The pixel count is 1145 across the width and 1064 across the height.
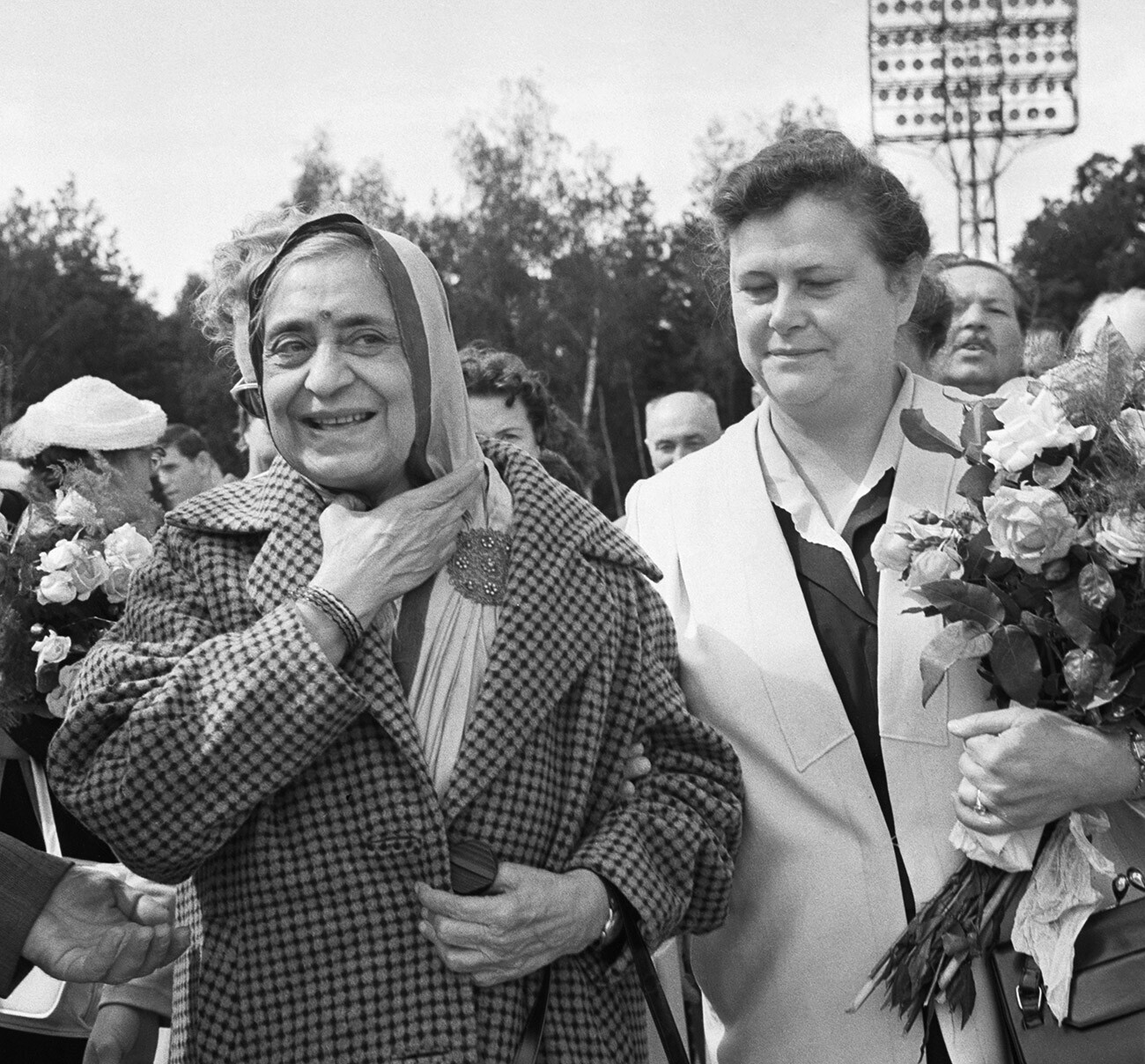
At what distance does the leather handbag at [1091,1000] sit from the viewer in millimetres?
2781

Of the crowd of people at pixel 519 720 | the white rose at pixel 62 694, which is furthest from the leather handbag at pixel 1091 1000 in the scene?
the white rose at pixel 62 694

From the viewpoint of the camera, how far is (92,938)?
2834mm

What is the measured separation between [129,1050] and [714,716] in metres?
1.39

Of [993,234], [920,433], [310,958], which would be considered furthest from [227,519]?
[993,234]

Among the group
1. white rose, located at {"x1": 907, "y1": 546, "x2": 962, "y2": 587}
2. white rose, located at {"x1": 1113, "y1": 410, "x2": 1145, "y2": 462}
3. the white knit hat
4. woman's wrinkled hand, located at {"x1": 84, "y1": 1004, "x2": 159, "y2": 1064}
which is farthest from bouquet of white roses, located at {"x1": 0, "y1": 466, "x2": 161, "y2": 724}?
white rose, located at {"x1": 1113, "y1": 410, "x2": 1145, "y2": 462}

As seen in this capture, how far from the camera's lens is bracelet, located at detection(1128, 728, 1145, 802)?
2832mm

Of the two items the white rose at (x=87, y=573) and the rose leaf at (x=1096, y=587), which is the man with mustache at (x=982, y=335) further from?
the white rose at (x=87, y=573)

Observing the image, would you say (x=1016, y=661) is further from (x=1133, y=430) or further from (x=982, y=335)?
(x=982, y=335)

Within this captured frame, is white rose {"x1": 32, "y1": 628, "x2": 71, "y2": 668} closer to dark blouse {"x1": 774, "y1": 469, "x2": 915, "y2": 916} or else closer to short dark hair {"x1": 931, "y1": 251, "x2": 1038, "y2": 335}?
dark blouse {"x1": 774, "y1": 469, "x2": 915, "y2": 916}

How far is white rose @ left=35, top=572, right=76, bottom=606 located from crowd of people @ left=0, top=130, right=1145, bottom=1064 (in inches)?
30.4

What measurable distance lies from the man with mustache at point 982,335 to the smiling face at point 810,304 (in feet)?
7.65

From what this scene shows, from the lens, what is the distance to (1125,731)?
285 centimetres

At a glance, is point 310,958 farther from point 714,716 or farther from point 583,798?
point 714,716

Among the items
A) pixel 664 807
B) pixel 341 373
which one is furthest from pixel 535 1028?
pixel 341 373
